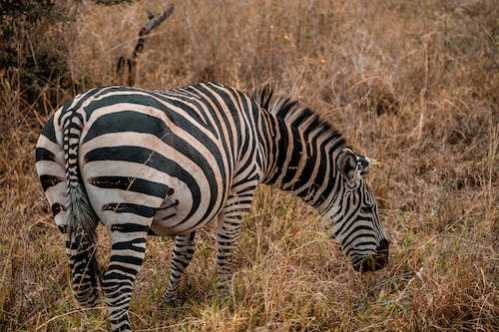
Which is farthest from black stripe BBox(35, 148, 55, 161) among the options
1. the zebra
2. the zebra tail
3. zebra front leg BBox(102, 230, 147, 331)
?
zebra front leg BBox(102, 230, 147, 331)

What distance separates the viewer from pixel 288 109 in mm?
4242

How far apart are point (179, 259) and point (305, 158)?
106 cm

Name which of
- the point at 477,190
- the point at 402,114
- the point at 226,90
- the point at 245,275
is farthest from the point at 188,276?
the point at 402,114

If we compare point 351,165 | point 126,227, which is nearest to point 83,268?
point 126,227

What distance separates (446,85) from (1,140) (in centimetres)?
462

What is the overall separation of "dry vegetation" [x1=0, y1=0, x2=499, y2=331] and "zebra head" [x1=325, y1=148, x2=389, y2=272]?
127 mm

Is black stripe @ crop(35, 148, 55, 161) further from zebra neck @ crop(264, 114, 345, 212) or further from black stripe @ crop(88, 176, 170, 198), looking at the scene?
zebra neck @ crop(264, 114, 345, 212)

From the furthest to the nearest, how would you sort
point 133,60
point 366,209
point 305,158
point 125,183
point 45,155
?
1. point 133,60
2. point 366,209
3. point 305,158
4. point 45,155
5. point 125,183

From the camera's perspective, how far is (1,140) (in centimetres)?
520

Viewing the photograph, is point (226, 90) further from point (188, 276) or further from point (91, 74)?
point (91, 74)

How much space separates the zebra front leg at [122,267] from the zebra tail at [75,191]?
0.20 metres

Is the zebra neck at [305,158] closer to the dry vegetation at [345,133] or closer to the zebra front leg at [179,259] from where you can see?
the dry vegetation at [345,133]

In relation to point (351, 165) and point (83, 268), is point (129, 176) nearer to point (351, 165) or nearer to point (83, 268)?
point (83, 268)

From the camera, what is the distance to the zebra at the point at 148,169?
2.91 metres
